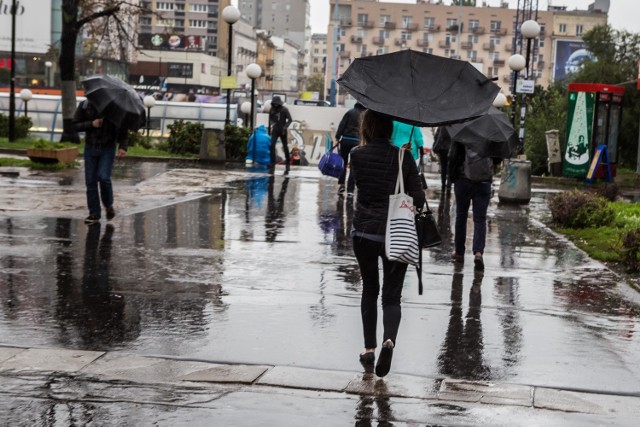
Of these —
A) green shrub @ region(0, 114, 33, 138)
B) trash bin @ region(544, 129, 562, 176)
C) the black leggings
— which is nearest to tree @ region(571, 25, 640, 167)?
trash bin @ region(544, 129, 562, 176)

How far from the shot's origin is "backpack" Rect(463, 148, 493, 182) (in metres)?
10.9

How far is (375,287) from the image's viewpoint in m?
6.71

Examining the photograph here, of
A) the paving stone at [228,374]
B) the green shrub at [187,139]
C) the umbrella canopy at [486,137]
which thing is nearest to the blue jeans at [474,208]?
the umbrella canopy at [486,137]

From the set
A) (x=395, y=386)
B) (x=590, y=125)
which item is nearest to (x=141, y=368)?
(x=395, y=386)

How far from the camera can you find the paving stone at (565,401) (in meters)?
5.79

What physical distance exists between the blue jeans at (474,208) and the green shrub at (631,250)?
1456mm

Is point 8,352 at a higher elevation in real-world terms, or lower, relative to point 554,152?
lower

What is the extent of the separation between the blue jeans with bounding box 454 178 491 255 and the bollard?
317 inches

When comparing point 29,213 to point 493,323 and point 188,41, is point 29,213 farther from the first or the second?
point 188,41

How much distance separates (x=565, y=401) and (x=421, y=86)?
7.16 feet

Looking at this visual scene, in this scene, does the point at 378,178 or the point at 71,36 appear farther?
the point at 71,36

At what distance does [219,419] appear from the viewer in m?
5.37

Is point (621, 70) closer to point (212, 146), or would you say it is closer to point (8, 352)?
point (212, 146)

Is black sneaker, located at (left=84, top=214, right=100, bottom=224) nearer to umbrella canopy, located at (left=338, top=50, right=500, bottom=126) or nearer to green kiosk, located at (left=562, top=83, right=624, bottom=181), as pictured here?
umbrella canopy, located at (left=338, top=50, right=500, bottom=126)
